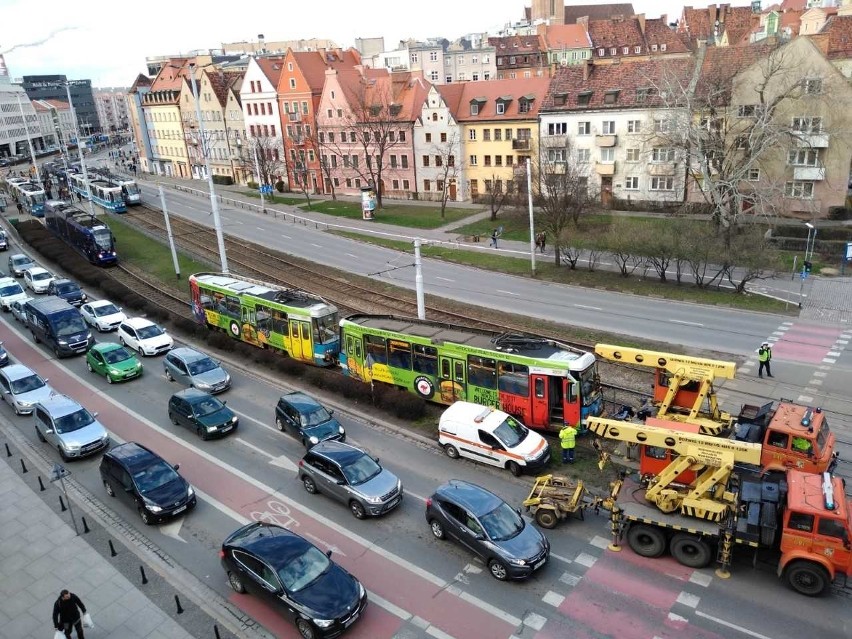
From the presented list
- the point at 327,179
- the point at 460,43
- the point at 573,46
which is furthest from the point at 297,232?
the point at 460,43

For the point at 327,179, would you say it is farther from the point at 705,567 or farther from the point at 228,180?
the point at 705,567

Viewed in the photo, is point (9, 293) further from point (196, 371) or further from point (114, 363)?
point (196, 371)

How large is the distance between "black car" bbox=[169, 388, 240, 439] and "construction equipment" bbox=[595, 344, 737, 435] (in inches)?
572

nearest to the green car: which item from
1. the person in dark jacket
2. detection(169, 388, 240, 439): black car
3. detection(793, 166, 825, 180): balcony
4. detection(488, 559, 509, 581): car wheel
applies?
detection(169, 388, 240, 439): black car

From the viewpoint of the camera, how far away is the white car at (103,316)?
3788cm

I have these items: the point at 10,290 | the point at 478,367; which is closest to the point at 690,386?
the point at 478,367

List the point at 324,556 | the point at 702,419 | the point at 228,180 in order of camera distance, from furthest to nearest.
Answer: the point at 228,180, the point at 702,419, the point at 324,556

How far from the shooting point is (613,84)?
203 feet

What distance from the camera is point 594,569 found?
55.4 feet

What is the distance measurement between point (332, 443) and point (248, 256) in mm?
35406

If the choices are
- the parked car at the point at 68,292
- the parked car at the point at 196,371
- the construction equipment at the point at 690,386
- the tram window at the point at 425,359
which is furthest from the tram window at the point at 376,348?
the parked car at the point at 68,292

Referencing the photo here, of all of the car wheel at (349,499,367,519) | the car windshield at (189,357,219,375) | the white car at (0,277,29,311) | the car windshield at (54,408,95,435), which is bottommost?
Answer: the car wheel at (349,499,367,519)

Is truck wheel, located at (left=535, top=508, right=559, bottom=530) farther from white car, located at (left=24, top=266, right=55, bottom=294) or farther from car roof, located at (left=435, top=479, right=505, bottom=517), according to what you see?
white car, located at (left=24, top=266, right=55, bottom=294)

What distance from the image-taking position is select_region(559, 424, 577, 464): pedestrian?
842 inches
